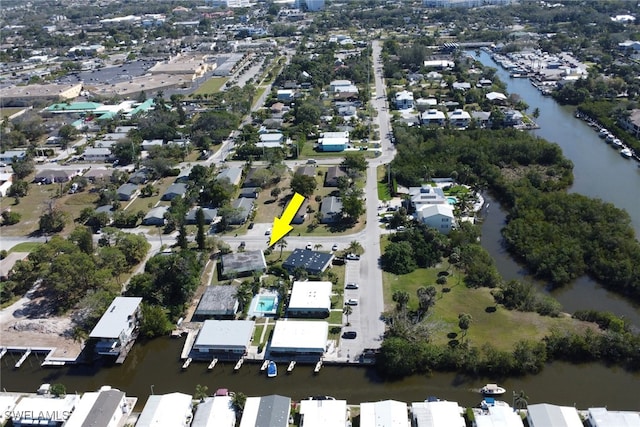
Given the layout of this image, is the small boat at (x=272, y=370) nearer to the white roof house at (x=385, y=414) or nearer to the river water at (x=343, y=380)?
the river water at (x=343, y=380)

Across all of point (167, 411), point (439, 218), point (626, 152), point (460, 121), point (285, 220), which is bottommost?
point (626, 152)

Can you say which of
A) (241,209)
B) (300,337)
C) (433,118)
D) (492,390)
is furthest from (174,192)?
(492,390)

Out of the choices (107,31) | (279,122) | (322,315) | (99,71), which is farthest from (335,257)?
(107,31)

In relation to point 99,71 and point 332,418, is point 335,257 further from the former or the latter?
point 99,71

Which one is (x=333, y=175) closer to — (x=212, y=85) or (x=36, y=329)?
(x=36, y=329)

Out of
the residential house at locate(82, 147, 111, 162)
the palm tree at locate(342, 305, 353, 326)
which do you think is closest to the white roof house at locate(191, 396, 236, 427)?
the palm tree at locate(342, 305, 353, 326)

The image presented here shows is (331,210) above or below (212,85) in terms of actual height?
above

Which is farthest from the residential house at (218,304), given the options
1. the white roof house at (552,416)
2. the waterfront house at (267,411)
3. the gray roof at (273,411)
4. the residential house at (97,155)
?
the residential house at (97,155)
